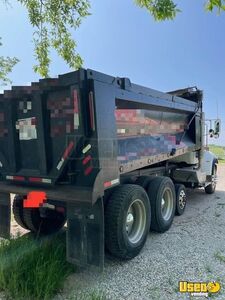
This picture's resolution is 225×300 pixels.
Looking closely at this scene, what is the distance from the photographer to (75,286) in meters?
2.94

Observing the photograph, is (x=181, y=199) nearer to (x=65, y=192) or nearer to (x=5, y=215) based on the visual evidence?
(x=65, y=192)

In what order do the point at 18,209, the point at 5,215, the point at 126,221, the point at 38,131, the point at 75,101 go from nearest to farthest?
the point at 75,101
the point at 38,131
the point at 126,221
the point at 5,215
the point at 18,209

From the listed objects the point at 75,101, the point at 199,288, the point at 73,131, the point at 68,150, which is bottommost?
the point at 199,288

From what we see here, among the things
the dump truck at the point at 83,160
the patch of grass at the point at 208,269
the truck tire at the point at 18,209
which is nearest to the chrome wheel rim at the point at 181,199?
the dump truck at the point at 83,160

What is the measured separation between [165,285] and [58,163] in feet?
6.23

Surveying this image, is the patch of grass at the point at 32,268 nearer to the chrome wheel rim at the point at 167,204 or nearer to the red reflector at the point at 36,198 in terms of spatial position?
the red reflector at the point at 36,198

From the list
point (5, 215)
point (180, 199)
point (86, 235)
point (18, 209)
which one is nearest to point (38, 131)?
point (86, 235)

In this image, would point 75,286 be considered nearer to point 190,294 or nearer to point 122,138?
point 190,294

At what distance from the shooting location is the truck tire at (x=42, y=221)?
14.1 ft

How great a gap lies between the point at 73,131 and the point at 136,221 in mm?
1775

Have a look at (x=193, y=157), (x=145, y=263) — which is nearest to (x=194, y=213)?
(x=193, y=157)

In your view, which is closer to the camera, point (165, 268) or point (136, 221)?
point (165, 268)

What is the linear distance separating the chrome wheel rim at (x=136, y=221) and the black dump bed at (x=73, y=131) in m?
0.59

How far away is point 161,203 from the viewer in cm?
449
